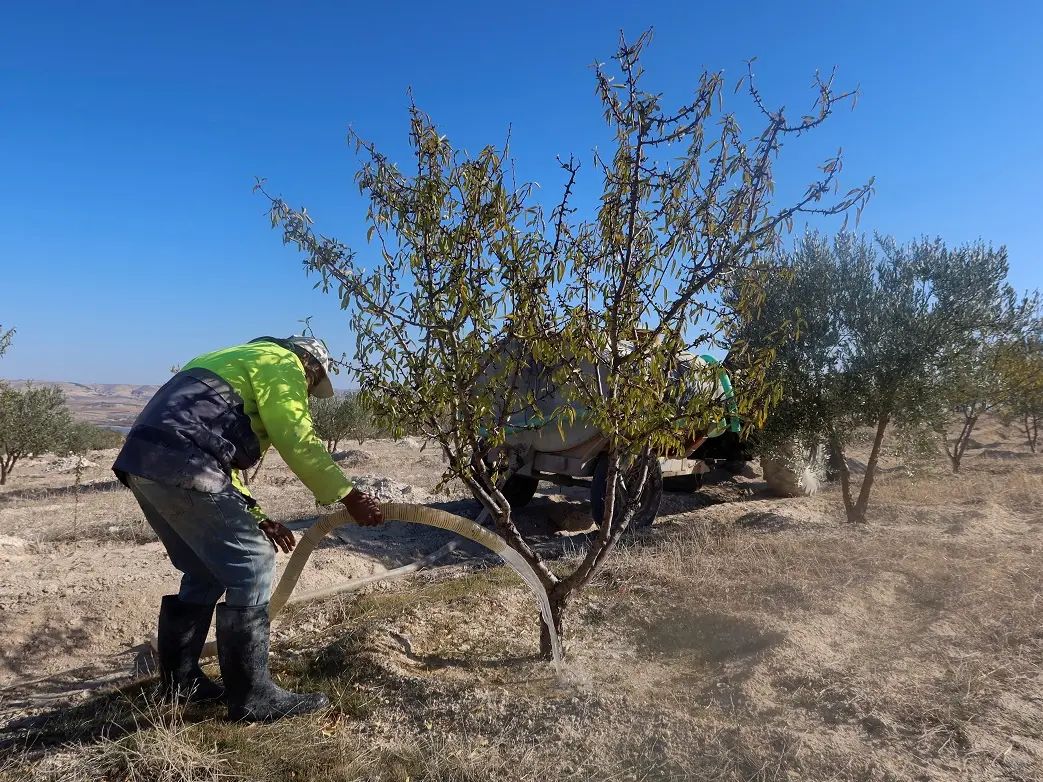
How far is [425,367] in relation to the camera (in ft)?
11.4

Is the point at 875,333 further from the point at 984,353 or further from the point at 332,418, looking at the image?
the point at 332,418

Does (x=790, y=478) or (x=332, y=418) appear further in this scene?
(x=332, y=418)

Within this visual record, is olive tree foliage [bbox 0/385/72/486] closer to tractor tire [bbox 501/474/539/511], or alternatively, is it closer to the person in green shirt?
tractor tire [bbox 501/474/539/511]

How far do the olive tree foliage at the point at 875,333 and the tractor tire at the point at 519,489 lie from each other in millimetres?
3946

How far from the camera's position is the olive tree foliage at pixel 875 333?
24.0 feet

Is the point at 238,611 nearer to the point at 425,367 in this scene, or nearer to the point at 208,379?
the point at 208,379

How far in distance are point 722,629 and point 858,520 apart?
174 inches

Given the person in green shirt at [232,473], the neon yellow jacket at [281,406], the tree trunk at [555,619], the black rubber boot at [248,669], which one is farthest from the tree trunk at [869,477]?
the black rubber boot at [248,669]

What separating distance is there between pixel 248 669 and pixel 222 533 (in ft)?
2.20

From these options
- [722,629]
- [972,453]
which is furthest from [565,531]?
[972,453]

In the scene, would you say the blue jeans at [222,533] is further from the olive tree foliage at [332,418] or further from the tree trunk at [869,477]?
the olive tree foliage at [332,418]

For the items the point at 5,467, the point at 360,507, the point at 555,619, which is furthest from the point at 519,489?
the point at 5,467

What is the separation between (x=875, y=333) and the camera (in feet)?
24.2

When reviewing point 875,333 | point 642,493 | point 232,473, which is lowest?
point 642,493
